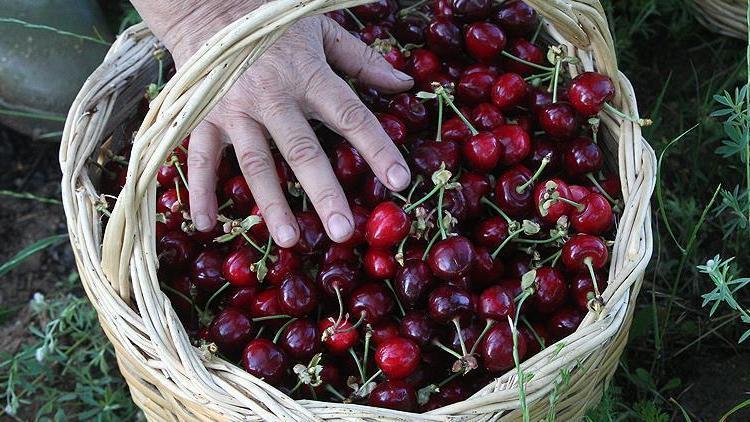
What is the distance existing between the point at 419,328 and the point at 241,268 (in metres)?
0.32

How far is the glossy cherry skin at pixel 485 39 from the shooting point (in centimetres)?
156

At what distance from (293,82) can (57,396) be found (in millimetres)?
1046

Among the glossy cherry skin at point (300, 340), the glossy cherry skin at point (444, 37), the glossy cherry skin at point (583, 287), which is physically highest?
the glossy cherry skin at point (444, 37)

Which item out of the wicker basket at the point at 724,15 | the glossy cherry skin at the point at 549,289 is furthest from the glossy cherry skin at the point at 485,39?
the wicker basket at the point at 724,15

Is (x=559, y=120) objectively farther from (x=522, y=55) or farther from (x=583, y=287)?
(x=583, y=287)

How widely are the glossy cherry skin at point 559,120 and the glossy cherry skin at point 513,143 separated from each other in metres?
0.05

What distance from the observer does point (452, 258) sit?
4.09 feet

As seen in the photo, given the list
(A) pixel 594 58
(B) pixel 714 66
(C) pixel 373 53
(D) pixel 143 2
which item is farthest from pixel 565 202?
(B) pixel 714 66

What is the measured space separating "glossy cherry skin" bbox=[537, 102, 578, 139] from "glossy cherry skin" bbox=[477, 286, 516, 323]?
1.18 feet

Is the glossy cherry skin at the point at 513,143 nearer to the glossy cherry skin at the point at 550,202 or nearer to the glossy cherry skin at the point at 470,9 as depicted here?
the glossy cherry skin at the point at 550,202

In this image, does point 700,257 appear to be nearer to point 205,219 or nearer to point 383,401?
point 383,401

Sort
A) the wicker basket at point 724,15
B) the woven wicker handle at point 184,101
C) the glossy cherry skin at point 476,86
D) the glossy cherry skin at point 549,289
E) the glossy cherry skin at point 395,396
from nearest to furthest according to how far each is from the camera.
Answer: the woven wicker handle at point 184,101 < the glossy cherry skin at point 395,396 < the glossy cherry skin at point 549,289 < the glossy cherry skin at point 476,86 < the wicker basket at point 724,15

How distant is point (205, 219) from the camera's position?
54.5 inches

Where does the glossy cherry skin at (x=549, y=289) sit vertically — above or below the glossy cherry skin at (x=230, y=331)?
below
